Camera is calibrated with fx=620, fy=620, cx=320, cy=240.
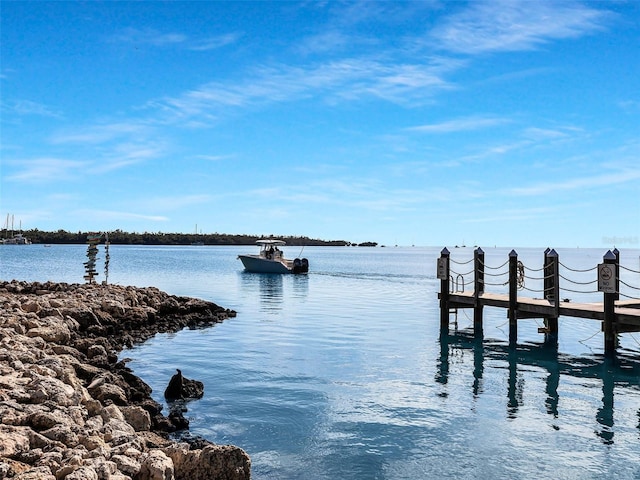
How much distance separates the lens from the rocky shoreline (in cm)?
659

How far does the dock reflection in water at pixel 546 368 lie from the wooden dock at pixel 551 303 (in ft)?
2.00

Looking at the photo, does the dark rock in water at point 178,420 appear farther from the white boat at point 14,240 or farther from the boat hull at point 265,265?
the white boat at point 14,240

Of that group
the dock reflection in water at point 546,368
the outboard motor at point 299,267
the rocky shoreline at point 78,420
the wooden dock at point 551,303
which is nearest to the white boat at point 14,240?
the outboard motor at point 299,267

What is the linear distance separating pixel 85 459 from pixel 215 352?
1251 cm

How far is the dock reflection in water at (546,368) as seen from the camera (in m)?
12.7

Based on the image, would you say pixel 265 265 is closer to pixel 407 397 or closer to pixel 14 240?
pixel 407 397

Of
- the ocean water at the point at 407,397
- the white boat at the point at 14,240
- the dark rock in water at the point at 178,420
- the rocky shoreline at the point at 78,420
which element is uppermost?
the white boat at the point at 14,240

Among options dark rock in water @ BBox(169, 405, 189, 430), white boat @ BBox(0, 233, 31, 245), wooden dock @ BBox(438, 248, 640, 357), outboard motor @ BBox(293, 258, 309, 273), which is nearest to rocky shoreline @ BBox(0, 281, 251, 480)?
dark rock in water @ BBox(169, 405, 189, 430)

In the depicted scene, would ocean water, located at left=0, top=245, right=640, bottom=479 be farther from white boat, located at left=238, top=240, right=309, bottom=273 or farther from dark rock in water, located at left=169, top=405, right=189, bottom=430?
white boat, located at left=238, top=240, right=309, bottom=273

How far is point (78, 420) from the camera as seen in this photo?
8438 millimetres

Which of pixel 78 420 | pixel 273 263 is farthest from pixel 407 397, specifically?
pixel 273 263

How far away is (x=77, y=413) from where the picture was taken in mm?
8594

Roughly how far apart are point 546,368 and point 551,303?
302cm

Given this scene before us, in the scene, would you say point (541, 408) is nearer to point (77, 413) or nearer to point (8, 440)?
point (77, 413)
